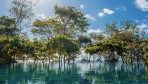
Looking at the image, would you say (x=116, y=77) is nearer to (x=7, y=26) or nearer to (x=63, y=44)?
(x=63, y=44)

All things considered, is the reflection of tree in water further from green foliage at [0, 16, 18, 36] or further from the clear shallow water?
green foliage at [0, 16, 18, 36]

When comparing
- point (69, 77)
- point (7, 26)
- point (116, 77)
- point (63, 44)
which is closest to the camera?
point (69, 77)

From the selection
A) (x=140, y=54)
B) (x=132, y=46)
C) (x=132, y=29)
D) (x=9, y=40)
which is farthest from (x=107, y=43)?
(x=9, y=40)

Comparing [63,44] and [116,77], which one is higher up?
[63,44]

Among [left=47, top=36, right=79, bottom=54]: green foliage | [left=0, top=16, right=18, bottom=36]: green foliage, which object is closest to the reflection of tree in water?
[left=47, top=36, right=79, bottom=54]: green foliage

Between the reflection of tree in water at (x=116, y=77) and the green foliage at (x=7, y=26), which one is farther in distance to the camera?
the green foliage at (x=7, y=26)

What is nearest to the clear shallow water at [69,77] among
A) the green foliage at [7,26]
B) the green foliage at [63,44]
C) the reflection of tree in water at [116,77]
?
the reflection of tree in water at [116,77]

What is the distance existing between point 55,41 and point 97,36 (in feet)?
114

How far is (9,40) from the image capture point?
187 ft

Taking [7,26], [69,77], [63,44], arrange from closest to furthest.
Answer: [69,77]
[63,44]
[7,26]

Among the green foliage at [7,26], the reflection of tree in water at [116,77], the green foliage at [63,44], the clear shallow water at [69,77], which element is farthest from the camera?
the green foliage at [7,26]

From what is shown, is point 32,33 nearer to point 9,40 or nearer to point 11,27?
point 11,27

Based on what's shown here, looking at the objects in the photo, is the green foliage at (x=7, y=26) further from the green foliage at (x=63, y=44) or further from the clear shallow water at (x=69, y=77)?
the clear shallow water at (x=69, y=77)

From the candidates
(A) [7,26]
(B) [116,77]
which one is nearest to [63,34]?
(A) [7,26]
